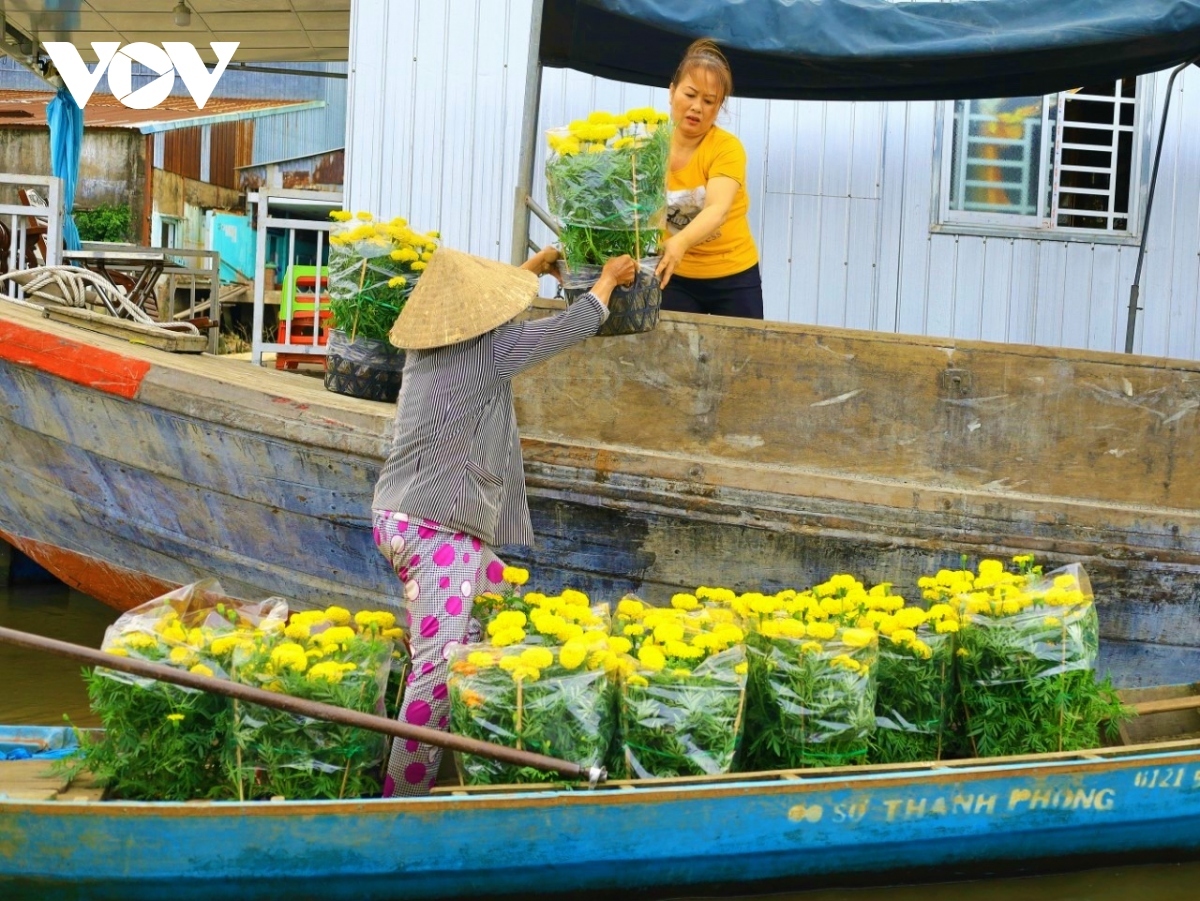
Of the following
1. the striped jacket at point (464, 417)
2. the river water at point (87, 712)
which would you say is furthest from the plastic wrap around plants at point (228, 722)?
the river water at point (87, 712)

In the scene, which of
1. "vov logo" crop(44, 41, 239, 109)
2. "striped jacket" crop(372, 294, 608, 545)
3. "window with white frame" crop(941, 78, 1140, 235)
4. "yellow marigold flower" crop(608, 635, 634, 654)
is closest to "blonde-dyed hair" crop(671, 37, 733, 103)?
"striped jacket" crop(372, 294, 608, 545)

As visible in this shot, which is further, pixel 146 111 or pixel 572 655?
pixel 146 111

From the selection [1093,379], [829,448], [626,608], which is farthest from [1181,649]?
[626,608]

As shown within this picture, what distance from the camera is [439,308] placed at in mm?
3670

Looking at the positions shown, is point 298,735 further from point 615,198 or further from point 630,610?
point 615,198

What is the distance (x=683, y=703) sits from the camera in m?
3.42

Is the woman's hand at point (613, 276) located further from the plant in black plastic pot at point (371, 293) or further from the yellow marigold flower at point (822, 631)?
the plant in black plastic pot at point (371, 293)

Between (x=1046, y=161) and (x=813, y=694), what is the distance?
176 inches

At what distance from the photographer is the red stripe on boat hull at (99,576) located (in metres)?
5.70

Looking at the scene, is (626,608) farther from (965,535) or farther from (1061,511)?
(1061,511)

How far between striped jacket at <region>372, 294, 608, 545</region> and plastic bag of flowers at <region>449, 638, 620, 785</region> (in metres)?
0.47

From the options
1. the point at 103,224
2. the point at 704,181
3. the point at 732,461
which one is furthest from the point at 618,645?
the point at 103,224

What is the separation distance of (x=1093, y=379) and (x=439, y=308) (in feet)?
8.68

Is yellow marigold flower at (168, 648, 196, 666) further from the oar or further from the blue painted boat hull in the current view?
the blue painted boat hull
